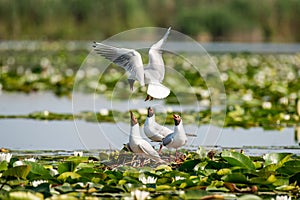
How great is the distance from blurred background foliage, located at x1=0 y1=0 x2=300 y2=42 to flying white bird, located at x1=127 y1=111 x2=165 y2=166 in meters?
28.8

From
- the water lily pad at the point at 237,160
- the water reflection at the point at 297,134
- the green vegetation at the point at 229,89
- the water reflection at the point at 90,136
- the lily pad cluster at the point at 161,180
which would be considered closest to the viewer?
the lily pad cluster at the point at 161,180

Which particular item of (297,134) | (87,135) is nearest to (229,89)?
(297,134)

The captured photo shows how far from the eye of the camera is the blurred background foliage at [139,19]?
35.0 meters

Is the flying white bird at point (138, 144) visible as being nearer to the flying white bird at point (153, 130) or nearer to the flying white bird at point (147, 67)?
the flying white bird at point (153, 130)

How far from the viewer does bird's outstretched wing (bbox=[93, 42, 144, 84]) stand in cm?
532

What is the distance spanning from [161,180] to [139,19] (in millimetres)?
30282

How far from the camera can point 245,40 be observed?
131 feet

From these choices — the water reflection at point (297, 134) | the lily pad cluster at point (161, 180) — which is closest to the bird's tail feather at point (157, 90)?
the lily pad cluster at point (161, 180)

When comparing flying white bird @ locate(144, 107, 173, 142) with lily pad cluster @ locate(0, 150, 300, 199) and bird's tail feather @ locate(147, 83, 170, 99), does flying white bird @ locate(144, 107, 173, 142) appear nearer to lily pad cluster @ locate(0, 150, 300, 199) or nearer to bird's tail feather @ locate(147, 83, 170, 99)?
bird's tail feather @ locate(147, 83, 170, 99)

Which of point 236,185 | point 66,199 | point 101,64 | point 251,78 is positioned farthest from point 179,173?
point 251,78

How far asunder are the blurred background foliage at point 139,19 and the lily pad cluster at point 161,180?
2887 cm

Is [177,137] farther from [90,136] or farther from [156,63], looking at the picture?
[90,136]

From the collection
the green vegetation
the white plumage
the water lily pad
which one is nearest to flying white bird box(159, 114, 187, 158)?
the white plumage

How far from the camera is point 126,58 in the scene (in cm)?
536
